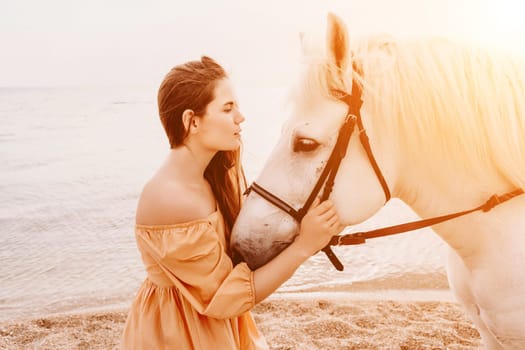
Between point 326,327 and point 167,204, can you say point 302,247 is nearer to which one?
point 167,204

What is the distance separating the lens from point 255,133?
19.0 metres

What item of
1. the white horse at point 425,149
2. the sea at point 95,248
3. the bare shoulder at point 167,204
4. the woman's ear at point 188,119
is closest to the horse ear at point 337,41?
the white horse at point 425,149

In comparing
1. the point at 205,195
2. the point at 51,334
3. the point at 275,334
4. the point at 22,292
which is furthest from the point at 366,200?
the point at 22,292

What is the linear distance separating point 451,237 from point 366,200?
37 centimetres

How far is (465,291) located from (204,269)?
3.45 ft

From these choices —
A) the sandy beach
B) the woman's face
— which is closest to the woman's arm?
the woman's face

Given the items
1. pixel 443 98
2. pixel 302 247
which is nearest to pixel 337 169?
pixel 302 247

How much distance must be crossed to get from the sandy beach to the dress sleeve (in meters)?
2.20

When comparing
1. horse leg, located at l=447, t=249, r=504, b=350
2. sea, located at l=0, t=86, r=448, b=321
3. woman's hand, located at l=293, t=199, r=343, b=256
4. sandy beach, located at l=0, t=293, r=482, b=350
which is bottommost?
sea, located at l=0, t=86, r=448, b=321

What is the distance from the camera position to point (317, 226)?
66.6 inches

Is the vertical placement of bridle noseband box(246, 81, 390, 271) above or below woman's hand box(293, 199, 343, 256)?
above

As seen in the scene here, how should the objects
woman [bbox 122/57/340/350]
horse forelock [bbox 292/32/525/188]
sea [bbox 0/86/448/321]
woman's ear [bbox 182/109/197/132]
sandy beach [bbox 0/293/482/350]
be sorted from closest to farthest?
1. horse forelock [bbox 292/32/525/188]
2. woman [bbox 122/57/340/350]
3. woman's ear [bbox 182/109/197/132]
4. sandy beach [bbox 0/293/482/350]
5. sea [bbox 0/86/448/321]

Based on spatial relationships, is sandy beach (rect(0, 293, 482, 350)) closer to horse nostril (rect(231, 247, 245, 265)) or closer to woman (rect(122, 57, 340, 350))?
woman (rect(122, 57, 340, 350))

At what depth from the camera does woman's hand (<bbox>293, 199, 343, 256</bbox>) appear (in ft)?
Answer: 5.54
